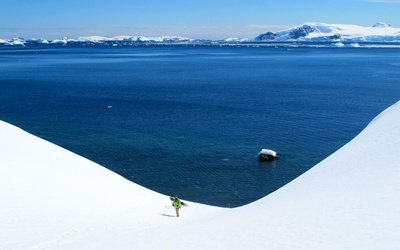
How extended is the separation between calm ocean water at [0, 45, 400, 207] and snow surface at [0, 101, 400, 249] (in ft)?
31.7

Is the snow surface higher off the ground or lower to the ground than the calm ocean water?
higher

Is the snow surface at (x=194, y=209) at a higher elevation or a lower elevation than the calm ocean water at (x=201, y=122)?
higher

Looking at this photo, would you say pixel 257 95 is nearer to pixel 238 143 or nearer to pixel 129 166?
pixel 238 143

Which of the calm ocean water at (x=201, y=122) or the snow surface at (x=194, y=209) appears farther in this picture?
the calm ocean water at (x=201, y=122)

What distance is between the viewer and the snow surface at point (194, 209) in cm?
1656

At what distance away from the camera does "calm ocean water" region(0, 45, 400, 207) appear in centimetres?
→ 4484

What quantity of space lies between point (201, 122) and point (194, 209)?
35977mm

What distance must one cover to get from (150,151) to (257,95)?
48.7 meters

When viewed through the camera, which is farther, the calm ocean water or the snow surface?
the calm ocean water

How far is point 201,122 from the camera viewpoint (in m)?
67.7

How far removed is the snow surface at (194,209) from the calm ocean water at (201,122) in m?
9.65

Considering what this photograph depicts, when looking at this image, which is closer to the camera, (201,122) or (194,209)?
(194,209)

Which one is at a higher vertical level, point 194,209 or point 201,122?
point 201,122

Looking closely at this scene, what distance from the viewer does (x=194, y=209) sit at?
32500 millimetres
